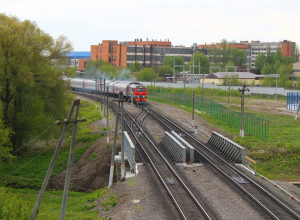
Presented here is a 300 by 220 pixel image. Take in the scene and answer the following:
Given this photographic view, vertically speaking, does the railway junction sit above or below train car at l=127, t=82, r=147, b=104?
below

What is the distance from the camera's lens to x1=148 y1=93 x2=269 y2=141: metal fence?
33.8 meters

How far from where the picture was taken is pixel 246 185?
65.8 feet

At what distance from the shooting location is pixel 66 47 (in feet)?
120

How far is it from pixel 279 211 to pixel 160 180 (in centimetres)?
649

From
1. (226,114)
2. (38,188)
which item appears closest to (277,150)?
(226,114)

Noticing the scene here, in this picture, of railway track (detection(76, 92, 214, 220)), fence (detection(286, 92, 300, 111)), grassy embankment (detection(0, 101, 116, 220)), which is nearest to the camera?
railway track (detection(76, 92, 214, 220))

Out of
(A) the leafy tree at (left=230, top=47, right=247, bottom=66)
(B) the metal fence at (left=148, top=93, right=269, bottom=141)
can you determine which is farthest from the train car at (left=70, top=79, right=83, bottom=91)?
(A) the leafy tree at (left=230, top=47, right=247, bottom=66)

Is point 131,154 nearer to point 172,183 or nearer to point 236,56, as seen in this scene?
point 172,183

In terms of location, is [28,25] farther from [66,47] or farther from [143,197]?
[143,197]

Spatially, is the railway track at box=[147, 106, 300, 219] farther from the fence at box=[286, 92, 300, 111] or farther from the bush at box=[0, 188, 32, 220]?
the fence at box=[286, 92, 300, 111]

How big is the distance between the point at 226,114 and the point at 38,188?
2247 cm

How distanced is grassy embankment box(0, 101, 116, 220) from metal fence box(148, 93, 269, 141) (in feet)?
41.9

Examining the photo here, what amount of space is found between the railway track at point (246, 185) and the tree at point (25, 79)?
12151 millimetres

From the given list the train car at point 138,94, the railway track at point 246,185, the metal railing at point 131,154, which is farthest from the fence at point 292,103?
the metal railing at point 131,154
